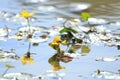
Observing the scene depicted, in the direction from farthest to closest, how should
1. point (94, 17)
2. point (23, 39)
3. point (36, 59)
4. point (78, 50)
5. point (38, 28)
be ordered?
point (94, 17)
point (38, 28)
point (23, 39)
point (78, 50)
point (36, 59)

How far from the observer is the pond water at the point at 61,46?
190cm

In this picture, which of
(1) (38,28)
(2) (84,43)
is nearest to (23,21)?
(1) (38,28)

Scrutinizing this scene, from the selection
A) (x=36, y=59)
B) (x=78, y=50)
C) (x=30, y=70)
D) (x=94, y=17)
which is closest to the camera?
(x=30, y=70)

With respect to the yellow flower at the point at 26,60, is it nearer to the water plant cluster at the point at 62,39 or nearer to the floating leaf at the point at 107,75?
the water plant cluster at the point at 62,39

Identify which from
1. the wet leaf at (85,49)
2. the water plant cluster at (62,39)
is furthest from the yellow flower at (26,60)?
the wet leaf at (85,49)

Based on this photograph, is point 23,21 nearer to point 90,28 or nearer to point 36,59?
point 90,28

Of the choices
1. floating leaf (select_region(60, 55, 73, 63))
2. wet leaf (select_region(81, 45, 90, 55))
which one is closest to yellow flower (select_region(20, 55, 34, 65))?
floating leaf (select_region(60, 55, 73, 63))

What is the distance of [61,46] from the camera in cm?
229

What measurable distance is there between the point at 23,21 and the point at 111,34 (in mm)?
682

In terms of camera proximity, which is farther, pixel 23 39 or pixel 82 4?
pixel 82 4

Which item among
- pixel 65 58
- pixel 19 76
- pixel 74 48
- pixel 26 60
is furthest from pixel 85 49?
pixel 19 76

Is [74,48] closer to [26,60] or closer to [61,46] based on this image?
[61,46]

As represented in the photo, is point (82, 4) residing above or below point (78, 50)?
above

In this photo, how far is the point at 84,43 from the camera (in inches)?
92.0
